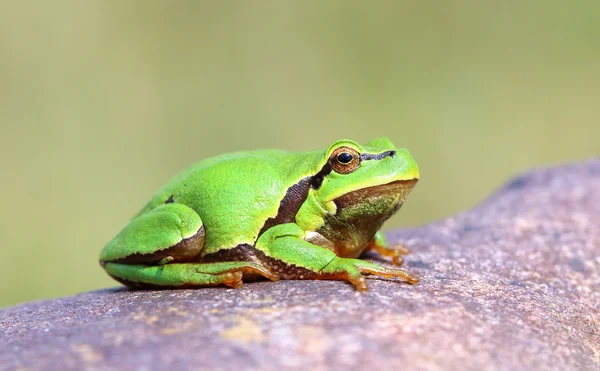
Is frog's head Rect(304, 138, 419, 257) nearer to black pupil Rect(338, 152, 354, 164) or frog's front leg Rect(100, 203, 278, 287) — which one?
black pupil Rect(338, 152, 354, 164)

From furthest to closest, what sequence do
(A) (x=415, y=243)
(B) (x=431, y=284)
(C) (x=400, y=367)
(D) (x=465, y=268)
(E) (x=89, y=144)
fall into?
(E) (x=89, y=144), (A) (x=415, y=243), (D) (x=465, y=268), (B) (x=431, y=284), (C) (x=400, y=367)

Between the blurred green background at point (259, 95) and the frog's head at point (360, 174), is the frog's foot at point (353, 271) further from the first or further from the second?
the blurred green background at point (259, 95)

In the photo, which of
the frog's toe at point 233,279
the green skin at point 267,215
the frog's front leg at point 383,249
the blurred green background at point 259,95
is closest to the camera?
the frog's toe at point 233,279

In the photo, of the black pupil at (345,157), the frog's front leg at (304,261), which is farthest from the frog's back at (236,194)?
the black pupil at (345,157)

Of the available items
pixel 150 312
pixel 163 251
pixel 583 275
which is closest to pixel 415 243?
pixel 583 275

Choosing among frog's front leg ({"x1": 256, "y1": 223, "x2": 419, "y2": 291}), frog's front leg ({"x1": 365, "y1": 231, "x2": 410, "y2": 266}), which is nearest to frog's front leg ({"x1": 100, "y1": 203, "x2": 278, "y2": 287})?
frog's front leg ({"x1": 256, "y1": 223, "x2": 419, "y2": 291})

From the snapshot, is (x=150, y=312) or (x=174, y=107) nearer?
(x=150, y=312)

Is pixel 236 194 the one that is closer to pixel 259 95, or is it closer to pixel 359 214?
pixel 359 214

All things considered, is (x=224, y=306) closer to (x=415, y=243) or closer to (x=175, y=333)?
(x=175, y=333)
